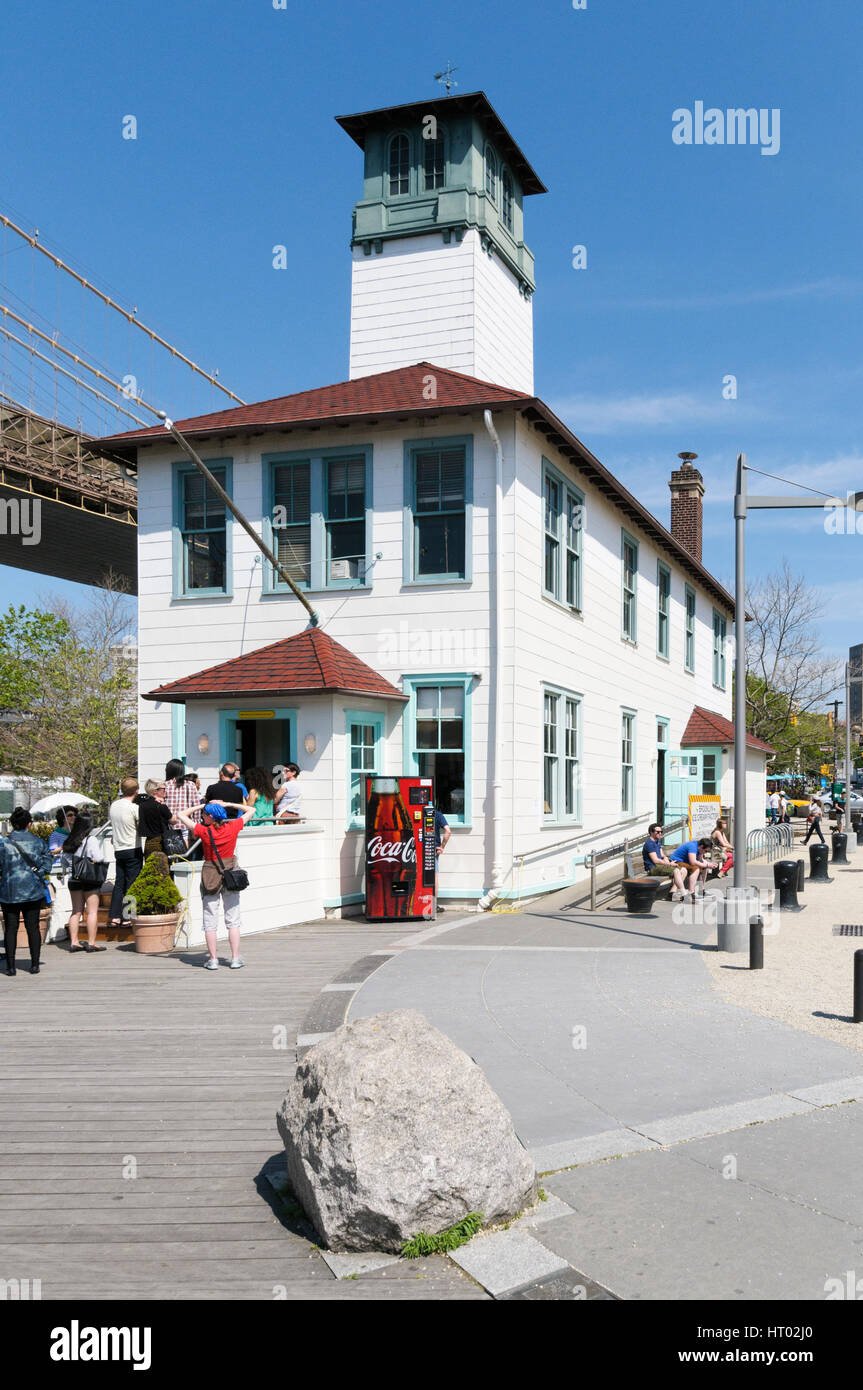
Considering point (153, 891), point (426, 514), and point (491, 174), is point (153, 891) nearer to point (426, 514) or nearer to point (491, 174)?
point (426, 514)

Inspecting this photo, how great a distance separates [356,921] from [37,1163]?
32.6 feet

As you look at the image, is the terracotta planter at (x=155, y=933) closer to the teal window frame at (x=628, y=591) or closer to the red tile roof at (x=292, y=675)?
the red tile roof at (x=292, y=675)

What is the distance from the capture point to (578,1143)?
5879 mm

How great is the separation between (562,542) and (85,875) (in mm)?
9771

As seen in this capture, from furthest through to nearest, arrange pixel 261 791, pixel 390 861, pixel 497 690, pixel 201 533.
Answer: pixel 201 533 < pixel 497 690 < pixel 261 791 < pixel 390 861

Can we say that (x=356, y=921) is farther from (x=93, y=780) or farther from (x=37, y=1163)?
(x=93, y=780)

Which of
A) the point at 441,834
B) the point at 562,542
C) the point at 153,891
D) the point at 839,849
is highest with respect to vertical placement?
the point at 562,542

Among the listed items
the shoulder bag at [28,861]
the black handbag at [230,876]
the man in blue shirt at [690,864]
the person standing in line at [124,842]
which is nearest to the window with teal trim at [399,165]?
the man in blue shirt at [690,864]

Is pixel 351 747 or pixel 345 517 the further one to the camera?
pixel 345 517

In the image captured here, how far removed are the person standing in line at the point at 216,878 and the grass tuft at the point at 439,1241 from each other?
6643 mm

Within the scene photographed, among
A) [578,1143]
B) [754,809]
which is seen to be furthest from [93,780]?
[578,1143]

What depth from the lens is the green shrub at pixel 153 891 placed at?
1257cm

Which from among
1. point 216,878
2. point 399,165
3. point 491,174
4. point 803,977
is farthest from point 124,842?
point 491,174

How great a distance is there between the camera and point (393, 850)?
15.2 m
